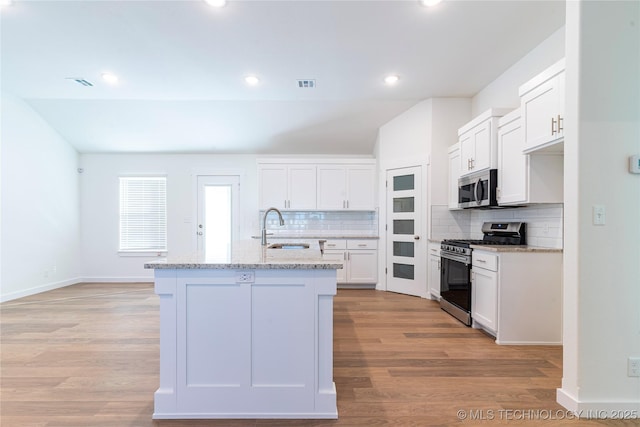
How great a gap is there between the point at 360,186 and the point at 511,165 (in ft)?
9.38

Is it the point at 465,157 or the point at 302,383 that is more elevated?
the point at 465,157

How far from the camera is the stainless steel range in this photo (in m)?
3.57

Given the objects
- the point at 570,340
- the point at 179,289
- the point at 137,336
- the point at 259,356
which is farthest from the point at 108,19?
the point at 570,340

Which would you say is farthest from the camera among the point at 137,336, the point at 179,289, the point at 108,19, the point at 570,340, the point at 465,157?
the point at 465,157

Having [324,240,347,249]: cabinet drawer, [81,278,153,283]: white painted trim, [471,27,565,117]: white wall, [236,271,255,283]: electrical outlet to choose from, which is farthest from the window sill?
[471,27,565,117]: white wall

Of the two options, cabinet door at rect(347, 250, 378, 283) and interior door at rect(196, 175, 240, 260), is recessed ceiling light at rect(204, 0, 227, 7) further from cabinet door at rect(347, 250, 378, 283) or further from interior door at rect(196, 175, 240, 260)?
cabinet door at rect(347, 250, 378, 283)

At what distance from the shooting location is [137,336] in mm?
3283

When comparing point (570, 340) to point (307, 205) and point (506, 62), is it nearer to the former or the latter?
point (506, 62)

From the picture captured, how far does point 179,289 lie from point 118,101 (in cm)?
434

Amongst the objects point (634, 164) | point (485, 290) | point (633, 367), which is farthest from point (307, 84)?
point (633, 367)

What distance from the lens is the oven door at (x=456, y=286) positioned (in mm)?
3592

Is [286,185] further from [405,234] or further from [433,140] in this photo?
[433,140]

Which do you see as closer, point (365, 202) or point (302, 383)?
point (302, 383)

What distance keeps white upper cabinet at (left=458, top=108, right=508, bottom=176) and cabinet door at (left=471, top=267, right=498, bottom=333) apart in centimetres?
117
